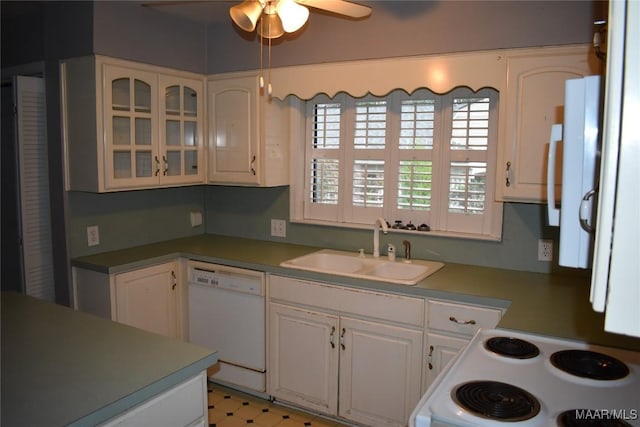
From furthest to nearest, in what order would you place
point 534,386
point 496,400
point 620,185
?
point 534,386
point 496,400
point 620,185

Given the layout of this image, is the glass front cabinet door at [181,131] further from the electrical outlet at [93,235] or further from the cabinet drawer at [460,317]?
the cabinet drawer at [460,317]

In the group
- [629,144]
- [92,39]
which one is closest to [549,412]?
[629,144]

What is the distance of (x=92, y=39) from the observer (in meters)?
2.91

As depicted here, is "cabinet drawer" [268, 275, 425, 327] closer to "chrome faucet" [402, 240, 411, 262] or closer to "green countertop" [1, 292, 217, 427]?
"chrome faucet" [402, 240, 411, 262]

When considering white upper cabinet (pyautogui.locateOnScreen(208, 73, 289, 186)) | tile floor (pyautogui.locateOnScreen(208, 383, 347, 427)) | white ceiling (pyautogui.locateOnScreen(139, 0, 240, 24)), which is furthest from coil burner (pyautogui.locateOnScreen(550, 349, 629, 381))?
white ceiling (pyautogui.locateOnScreen(139, 0, 240, 24))

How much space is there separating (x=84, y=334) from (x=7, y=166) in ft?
7.86

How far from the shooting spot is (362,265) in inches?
124

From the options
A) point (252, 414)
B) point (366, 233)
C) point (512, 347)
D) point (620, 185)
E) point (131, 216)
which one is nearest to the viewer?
point (620, 185)

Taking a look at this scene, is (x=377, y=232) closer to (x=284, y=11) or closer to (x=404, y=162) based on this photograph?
(x=404, y=162)

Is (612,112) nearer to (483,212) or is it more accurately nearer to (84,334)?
(84,334)

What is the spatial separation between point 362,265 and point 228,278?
2.70 feet

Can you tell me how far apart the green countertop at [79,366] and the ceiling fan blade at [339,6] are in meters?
1.43

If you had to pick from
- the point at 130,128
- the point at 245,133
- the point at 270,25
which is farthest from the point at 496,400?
the point at 130,128

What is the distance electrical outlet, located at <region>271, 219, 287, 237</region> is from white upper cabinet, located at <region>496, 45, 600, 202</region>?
160 centimetres
